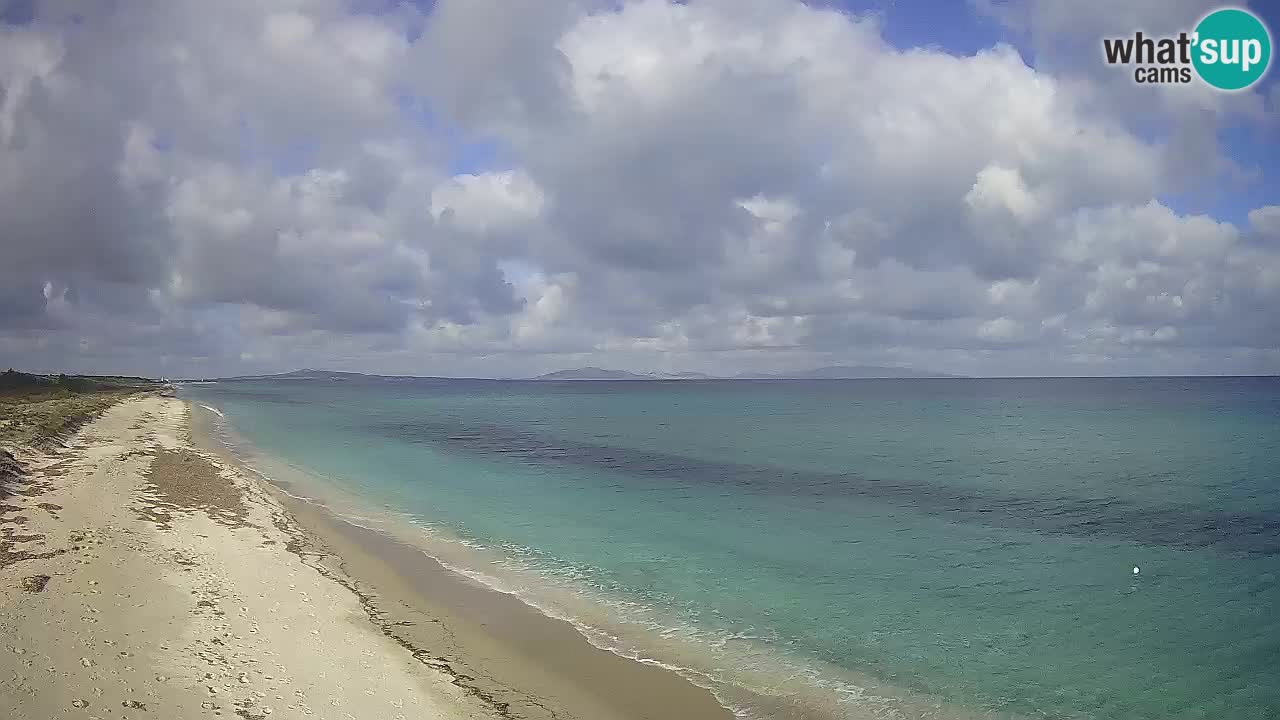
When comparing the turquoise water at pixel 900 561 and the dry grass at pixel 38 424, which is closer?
the turquoise water at pixel 900 561

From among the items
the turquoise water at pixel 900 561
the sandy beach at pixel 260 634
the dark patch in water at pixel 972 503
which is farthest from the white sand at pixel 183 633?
the dark patch in water at pixel 972 503

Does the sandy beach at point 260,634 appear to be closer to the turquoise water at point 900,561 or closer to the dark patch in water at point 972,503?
the turquoise water at point 900,561

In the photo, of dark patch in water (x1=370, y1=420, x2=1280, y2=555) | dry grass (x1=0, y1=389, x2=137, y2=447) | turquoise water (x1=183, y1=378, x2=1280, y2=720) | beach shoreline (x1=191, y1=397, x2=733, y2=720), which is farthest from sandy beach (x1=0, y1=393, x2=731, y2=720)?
dark patch in water (x1=370, y1=420, x2=1280, y2=555)

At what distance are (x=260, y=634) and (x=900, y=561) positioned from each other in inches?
688

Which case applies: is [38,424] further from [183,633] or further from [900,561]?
[900,561]

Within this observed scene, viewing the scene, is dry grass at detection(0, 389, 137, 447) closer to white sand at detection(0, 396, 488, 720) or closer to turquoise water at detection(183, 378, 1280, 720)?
turquoise water at detection(183, 378, 1280, 720)

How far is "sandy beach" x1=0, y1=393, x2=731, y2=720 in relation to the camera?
9883mm

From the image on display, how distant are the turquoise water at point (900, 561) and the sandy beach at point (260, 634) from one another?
6.55 feet

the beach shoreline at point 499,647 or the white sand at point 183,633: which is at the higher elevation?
the white sand at point 183,633

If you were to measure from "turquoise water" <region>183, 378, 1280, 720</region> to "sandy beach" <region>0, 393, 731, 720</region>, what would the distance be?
6.55 ft

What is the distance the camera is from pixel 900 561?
826 inches

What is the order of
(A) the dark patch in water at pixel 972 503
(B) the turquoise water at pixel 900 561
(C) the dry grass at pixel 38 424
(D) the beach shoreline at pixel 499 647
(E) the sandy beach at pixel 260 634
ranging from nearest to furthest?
(E) the sandy beach at pixel 260 634
(D) the beach shoreline at pixel 499 647
(B) the turquoise water at pixel 900 561
(A) the dark patch in water at pixel 972 503
(C) the dry grass at pixel 38 424

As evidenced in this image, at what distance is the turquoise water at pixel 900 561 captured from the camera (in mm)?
12922

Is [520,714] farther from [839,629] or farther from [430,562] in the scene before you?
[430,562]
